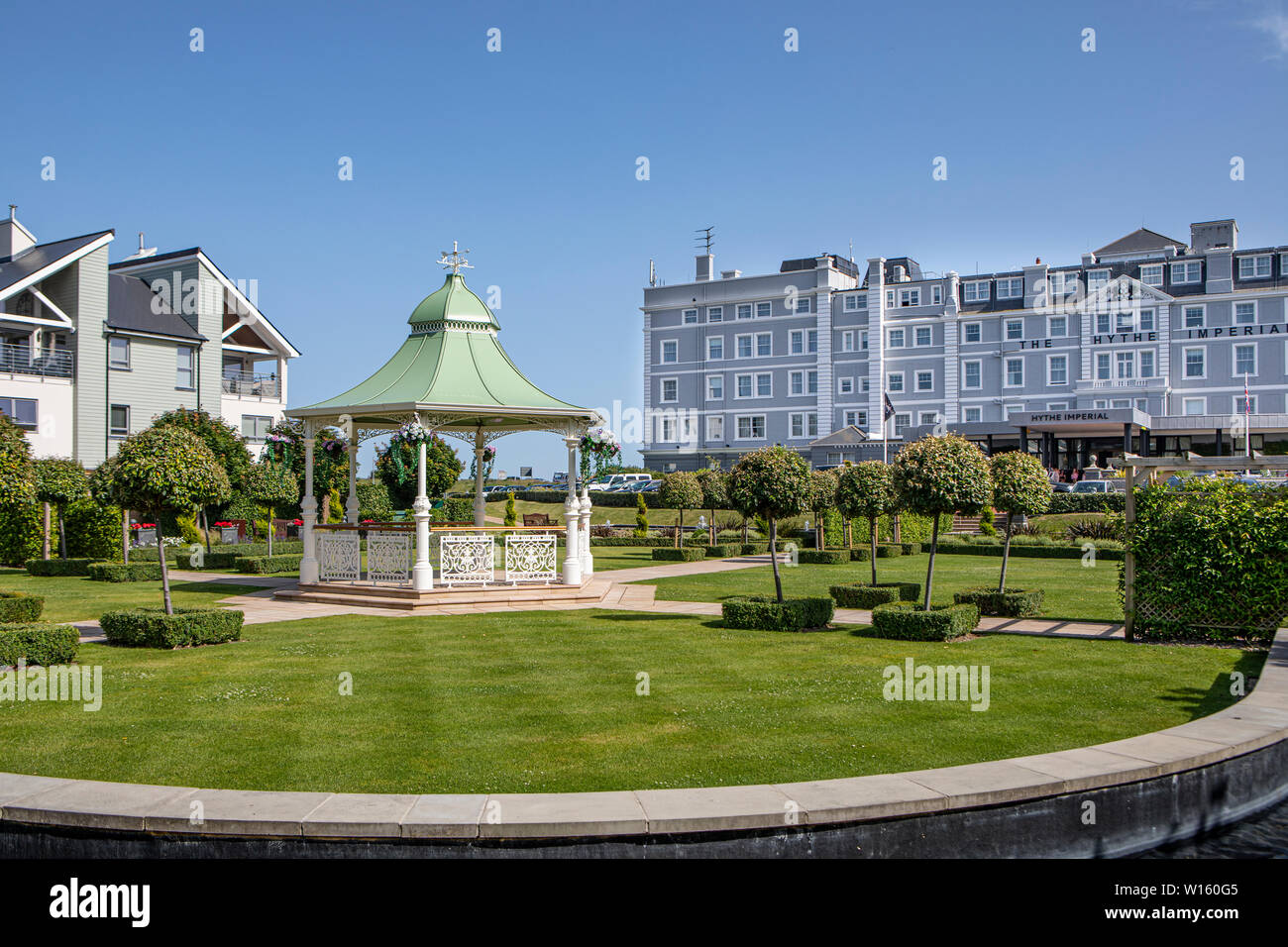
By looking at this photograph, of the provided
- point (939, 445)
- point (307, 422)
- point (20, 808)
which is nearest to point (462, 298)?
point (307, 422)

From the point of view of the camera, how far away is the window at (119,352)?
139ft

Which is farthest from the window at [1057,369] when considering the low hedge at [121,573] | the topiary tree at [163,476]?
the topiary tree at [163,476]

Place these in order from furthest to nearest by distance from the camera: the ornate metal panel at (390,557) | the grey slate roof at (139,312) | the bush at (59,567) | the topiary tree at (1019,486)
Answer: the grey slate roof at (139,312) → the bush at (59,567) → the ornate metal panel at (390,557) → the topiary tree at (1019,486)

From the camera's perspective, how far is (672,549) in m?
31.5

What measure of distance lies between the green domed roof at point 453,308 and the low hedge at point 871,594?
33.5ft

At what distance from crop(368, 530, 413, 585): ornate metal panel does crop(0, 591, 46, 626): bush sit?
6235 mm

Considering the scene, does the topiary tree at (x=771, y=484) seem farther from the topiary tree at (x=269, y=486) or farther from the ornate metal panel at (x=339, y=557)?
the topiary tree at (x=269, y=486)

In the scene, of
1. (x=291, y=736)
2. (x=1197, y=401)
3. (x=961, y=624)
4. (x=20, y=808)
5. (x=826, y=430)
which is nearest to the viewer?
(x=20, y=808)

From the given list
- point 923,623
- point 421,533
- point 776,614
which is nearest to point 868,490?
point 776,614

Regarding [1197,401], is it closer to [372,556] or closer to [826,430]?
[826,430]

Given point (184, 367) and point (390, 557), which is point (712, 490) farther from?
point (184, 367)

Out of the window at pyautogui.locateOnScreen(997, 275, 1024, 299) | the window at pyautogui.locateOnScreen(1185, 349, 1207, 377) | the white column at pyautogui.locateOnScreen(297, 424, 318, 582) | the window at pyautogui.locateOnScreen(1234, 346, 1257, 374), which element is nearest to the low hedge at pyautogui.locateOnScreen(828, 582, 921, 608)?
the white column at pyautogui.locateOnScreen(297, 424, 318, 582)
